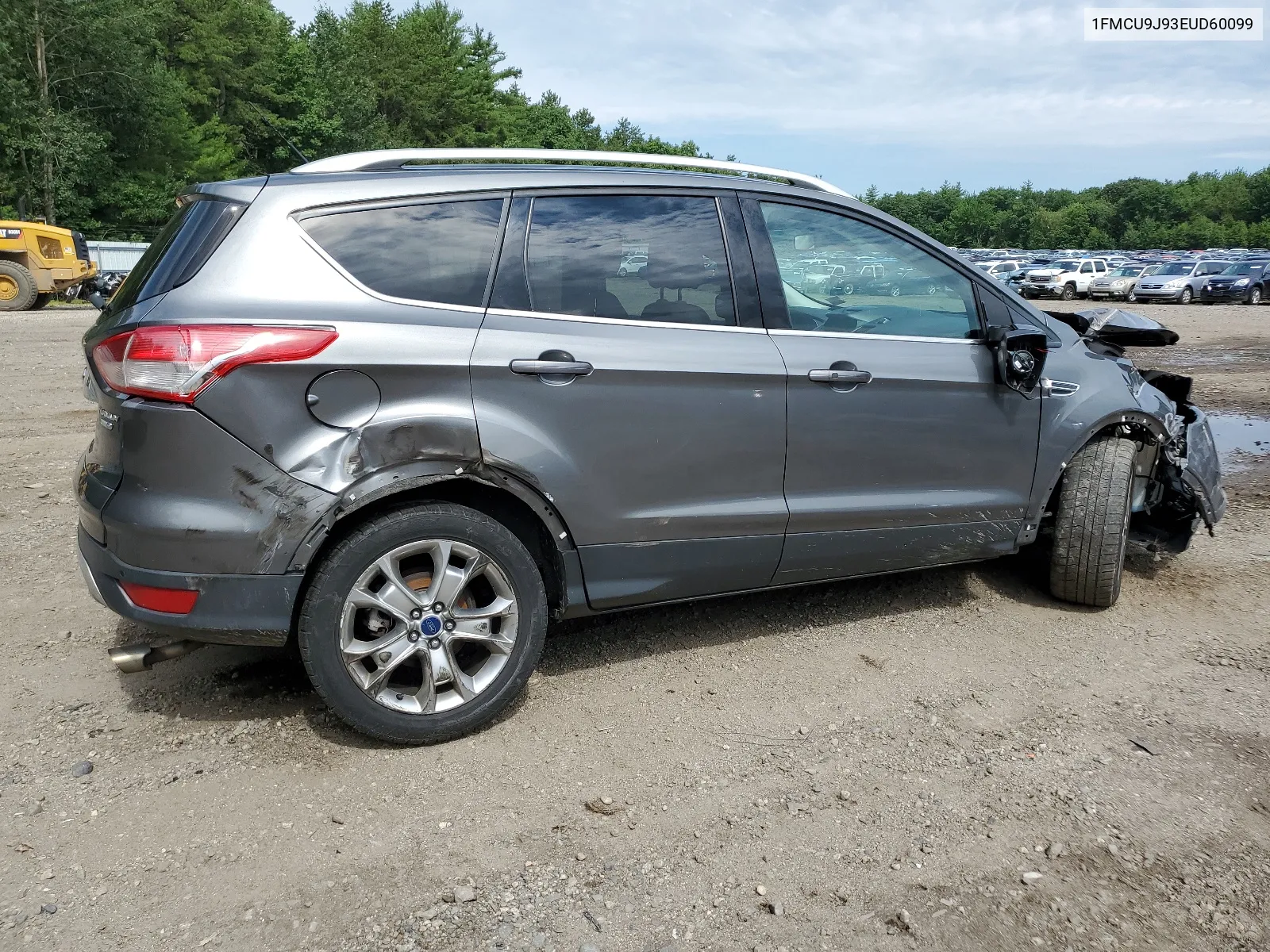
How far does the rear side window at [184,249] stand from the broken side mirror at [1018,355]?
2886 millimetres

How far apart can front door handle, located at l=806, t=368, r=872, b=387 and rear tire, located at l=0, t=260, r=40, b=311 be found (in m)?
25.2

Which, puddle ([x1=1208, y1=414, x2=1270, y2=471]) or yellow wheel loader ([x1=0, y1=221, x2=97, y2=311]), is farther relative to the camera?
yellow wheel loader ([x1=0, y1=221, x2=97, y2=311])

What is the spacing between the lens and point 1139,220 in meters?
111

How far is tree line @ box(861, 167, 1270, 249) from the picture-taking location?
104 metres

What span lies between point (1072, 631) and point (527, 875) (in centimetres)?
273

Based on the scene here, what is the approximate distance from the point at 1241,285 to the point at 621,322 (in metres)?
36.6

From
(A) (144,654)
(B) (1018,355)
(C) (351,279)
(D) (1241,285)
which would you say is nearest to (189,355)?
(C) (351,279)

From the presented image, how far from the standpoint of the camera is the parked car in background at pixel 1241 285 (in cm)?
3381

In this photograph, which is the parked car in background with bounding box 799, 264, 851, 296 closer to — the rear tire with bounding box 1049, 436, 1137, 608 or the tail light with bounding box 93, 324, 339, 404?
the rear tire with bounding box 1049, 436, 1137, 608

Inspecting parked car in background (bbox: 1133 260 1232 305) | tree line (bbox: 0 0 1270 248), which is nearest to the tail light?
tree line (bbox: 0 0 1270 248)

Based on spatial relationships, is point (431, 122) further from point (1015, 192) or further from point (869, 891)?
point (1015, 192)

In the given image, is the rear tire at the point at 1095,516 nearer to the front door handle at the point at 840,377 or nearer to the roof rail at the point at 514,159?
the front door handle at the point at 840,377

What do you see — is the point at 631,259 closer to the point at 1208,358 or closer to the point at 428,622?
the point at 428,622

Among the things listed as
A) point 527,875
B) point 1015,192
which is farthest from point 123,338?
point 1015,192
